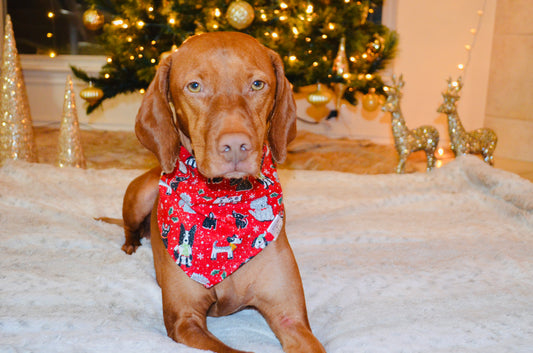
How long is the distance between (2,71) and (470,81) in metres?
4.12

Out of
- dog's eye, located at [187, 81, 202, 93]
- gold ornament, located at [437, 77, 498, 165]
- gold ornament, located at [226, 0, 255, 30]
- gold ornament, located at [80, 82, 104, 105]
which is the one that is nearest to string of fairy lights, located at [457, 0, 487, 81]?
gold ornament, located at [437, 77, 498, 165]

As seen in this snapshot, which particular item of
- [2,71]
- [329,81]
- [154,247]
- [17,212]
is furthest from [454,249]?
[2,71]

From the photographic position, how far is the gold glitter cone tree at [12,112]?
354 centimetres

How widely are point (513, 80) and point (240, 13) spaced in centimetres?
302

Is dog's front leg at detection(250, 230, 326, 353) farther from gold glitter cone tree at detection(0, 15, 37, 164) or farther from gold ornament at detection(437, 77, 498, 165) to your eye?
gold ornament at detection(437, 77, 498, 165)

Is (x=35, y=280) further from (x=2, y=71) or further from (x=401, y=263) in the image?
(x=2, y=71)

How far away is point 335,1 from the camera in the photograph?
13.1 ft

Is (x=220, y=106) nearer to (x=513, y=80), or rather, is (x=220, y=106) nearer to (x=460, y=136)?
(x=460, y=136)

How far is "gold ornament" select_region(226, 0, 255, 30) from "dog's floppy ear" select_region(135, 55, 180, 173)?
189cm

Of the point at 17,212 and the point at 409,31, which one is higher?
the point at 409,31

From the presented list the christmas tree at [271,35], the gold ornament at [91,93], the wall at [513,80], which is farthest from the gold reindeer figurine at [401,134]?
the gold ornament at [91,93]

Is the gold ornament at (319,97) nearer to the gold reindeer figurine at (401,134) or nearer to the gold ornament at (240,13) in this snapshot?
the gold reindeer figurine at (401,134)

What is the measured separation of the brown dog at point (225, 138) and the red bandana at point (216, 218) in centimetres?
4

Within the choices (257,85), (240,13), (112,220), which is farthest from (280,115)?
(240,13)
